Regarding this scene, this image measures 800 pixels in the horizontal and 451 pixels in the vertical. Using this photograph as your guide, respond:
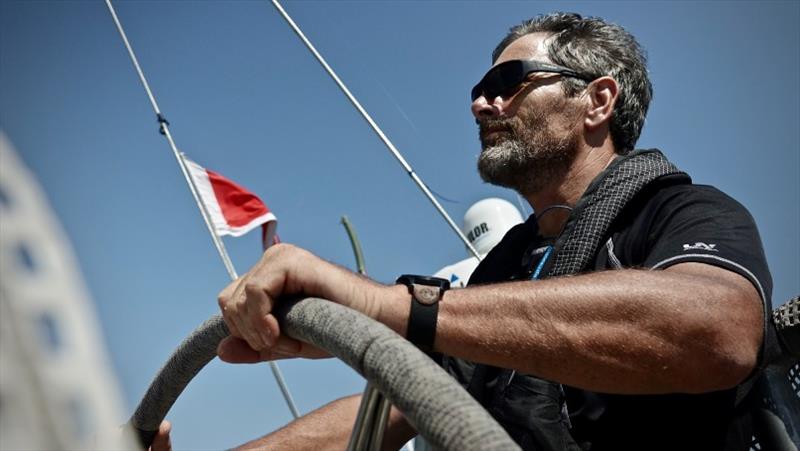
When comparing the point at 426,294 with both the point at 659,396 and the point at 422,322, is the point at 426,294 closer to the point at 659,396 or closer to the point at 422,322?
the point at 422,322

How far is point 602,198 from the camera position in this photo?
6.05 ft

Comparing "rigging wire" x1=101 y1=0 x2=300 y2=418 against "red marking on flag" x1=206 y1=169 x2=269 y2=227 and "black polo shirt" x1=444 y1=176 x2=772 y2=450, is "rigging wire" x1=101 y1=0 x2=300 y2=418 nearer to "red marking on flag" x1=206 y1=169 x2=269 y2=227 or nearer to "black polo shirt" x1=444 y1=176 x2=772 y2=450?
"red marking on flag" x1=206 y1=169 x2=269 y2=227

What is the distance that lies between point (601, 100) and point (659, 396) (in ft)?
4.13

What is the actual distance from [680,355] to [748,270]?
268 millimetres

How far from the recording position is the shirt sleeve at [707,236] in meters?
1.49

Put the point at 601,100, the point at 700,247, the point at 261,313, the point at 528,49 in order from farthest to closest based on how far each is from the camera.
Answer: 1. the point at 528,49
2. the point at 601,100
3. the point at 700,247
4. the point at 261,313

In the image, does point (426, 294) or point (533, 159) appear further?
point (533, 159)

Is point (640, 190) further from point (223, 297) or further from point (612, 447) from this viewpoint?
point (223, 297)

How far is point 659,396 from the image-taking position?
5.18ft

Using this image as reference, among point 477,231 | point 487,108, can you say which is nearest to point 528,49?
point 487,108

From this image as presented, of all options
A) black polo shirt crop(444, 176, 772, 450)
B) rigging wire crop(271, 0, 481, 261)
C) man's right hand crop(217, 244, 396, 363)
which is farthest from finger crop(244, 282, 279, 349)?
rigging wire crop(271, 0, 481, 261)

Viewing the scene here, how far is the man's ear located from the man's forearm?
124 cm

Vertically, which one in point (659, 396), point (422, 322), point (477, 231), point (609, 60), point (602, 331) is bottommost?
point (477, 231)

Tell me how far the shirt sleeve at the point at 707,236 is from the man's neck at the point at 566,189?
0.64 metres
